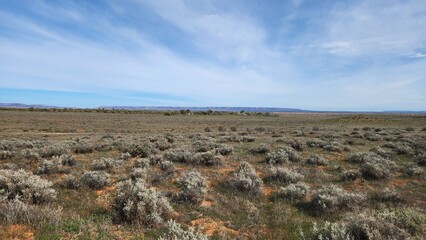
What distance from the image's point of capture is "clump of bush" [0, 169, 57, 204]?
7.66 m

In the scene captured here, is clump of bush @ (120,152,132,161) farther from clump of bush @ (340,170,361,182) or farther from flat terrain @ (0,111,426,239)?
Answer: clump of bush @ (340,170,361,182)

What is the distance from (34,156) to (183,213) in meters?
11.1

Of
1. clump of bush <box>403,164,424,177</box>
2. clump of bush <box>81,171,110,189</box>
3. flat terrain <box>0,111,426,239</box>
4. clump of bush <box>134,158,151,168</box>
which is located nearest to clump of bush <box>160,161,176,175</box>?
flat terrain <box>0,111,426,239</box>

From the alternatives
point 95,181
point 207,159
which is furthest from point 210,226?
point 207,159

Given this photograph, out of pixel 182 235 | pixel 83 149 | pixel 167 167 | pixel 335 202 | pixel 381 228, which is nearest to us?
pixel 381 228

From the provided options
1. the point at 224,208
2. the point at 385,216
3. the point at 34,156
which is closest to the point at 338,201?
the point at 385,216

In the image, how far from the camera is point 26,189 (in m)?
7.65

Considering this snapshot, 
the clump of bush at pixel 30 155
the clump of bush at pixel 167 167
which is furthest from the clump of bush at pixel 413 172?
the clump of bush at pixel 30 155

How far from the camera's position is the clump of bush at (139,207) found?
22.9 ft

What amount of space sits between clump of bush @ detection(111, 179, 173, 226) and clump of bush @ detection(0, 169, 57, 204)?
2.07 meters

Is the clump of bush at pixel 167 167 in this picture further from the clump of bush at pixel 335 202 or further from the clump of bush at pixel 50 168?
the clump of bush at pixel 335 202

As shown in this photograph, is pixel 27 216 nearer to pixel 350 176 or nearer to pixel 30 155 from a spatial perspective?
pixel 30 155

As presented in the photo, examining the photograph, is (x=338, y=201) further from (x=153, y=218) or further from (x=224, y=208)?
(x=153, y=218)

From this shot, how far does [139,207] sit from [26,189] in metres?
3.34
